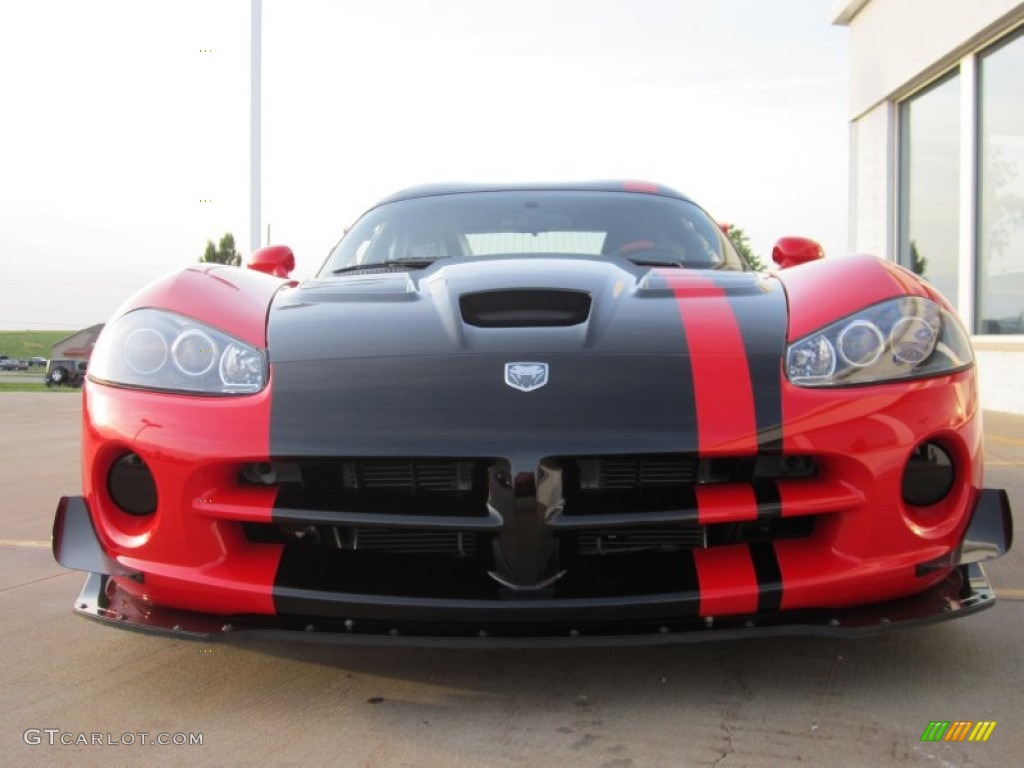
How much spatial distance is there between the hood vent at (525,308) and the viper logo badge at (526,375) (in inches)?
7.3

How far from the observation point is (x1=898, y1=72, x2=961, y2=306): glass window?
1188cm

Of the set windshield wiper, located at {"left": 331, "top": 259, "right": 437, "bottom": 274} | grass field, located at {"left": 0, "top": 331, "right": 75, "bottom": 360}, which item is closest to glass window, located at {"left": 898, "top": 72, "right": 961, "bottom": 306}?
windshield wiper, located at {"left": 331, "top": 259, "right": 437, "bottom": 274}

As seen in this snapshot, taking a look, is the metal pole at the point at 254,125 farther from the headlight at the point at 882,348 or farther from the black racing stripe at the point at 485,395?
the headlight at the point at 882,348

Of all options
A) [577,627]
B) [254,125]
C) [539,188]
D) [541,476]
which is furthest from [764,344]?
[254,125]

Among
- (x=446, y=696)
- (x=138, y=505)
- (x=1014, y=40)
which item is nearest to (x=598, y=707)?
(x=446, y=696)

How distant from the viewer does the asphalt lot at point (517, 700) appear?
1.80 metres

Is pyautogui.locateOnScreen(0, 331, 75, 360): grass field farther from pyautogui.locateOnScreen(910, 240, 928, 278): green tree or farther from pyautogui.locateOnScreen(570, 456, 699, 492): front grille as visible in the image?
pyautogui.locateOnScreen(570, 456, 699, 492): front grille

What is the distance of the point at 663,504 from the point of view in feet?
6.55

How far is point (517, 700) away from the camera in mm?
2066

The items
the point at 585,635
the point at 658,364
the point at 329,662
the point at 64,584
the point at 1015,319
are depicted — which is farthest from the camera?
the point at 1015,319

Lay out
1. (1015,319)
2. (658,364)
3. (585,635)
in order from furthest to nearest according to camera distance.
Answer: (1015,319)
(658,364)
(585,635)

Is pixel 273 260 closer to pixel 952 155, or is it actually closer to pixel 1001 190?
pixel 1001 190

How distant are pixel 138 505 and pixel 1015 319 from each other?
10.0 meters

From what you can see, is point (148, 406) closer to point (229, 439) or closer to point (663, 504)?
point (229, 439)
